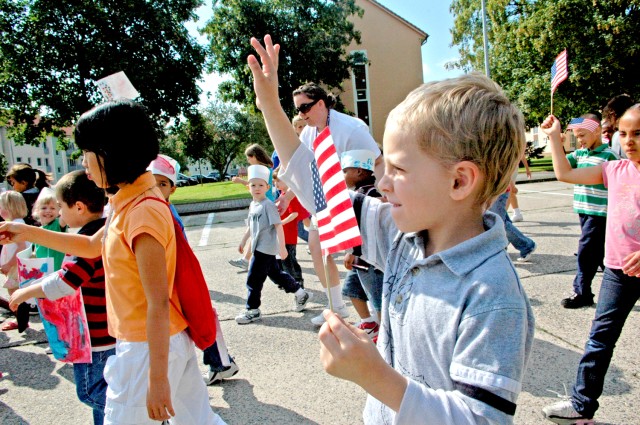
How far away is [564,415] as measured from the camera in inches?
101

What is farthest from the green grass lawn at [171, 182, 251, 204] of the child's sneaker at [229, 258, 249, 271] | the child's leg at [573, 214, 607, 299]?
the child's leg at [573, 214, 607, 299]

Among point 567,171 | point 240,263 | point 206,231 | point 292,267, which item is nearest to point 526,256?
point 292,267

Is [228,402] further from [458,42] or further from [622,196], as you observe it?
[458,42]

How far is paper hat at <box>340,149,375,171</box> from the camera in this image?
3070 mm

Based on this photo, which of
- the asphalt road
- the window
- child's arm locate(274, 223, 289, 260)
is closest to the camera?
the asphalt road

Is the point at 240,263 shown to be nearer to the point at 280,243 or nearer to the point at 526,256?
the point at 280,243

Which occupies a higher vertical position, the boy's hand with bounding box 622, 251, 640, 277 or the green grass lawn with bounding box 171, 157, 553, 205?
the boy's hand with bounding box 622, 251, 640, 277

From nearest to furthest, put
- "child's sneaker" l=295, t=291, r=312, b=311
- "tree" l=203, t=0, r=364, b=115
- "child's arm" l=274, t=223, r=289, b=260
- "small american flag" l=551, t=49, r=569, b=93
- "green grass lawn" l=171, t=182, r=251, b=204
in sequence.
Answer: "small american flag" l=551, t=49, r=569, b=93, "child's arm" l=274, t=223, r=289, b=260, "child's sneaker" l=295, t=291, r=312, b=311, "green grass lawn" l=171, t=182, r=251, b=204, "tree" l=203, t=0, r=364, b=115

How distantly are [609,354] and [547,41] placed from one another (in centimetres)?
2140

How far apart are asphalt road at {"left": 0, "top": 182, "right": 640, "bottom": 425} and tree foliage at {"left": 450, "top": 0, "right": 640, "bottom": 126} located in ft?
58.1

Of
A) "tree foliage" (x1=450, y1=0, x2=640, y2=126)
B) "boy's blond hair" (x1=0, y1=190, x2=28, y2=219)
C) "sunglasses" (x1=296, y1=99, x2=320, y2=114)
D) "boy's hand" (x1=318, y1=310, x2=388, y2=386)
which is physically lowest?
"boy's hand" (x1=318, y1=310, x2=388, y2=386)

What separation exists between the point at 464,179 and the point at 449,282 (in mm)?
258

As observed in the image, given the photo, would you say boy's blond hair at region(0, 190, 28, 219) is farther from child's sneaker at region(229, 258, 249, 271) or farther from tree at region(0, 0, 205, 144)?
tree at region(0, 0, 205, 144)

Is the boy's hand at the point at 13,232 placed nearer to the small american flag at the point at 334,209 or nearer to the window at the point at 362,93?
the small american flag at the point at 334,209
